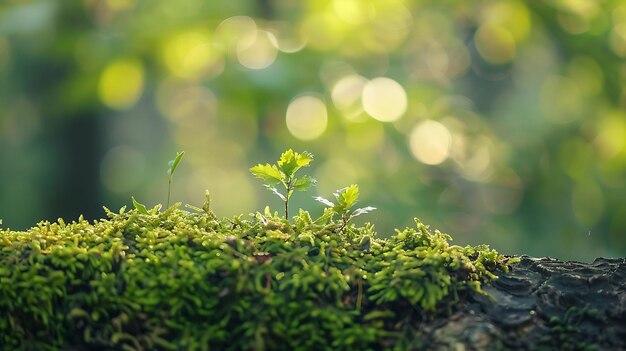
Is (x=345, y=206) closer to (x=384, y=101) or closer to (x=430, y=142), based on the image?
(x=384, y=101)

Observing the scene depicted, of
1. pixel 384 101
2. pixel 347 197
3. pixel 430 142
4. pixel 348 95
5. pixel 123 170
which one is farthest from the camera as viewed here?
pixel 123 170

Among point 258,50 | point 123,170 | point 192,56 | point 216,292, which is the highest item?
point 258,50

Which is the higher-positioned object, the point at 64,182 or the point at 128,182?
the point at 128,182

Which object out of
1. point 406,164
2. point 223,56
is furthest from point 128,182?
point 406,164

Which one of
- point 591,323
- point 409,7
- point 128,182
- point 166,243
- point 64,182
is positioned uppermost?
point 409,7

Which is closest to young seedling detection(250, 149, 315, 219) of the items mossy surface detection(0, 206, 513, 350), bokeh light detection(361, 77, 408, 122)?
mossy surface detection(0, 206, 513, 350)

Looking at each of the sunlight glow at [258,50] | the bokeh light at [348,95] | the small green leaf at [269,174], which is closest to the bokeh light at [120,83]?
the sunlight glow at [258,50]

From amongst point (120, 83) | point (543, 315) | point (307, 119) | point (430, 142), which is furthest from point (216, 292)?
point (307, 119)

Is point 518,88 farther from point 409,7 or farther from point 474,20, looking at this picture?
point 409,7
